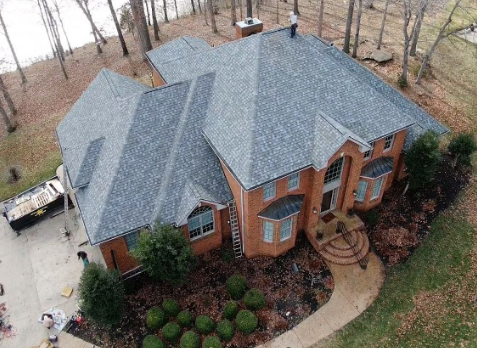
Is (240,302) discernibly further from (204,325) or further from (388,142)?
(388,142)

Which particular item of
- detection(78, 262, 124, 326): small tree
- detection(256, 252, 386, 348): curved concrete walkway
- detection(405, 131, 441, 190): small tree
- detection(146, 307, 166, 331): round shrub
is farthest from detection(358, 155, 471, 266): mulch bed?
detection(78, 262, 124, 326): small tree

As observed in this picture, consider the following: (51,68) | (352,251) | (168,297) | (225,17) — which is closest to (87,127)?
(168,297)

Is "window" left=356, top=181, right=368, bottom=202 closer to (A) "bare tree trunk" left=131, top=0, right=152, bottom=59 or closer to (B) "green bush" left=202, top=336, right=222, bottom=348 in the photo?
(B) "green bush" left=202, top=336, right=222, bottom=348

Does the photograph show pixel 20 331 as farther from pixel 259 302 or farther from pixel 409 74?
pixel 409 74

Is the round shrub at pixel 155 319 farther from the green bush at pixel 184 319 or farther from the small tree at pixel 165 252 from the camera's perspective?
the small tree at pixel 165 252

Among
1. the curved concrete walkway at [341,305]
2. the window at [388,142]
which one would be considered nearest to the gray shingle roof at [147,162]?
the curved concrete walkway at [341,305]
